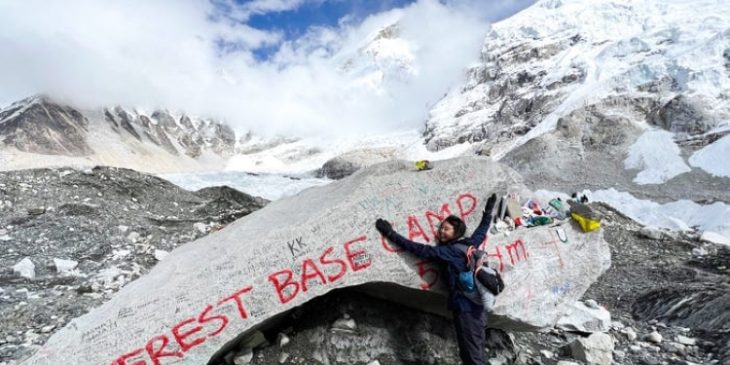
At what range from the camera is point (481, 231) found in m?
5.17

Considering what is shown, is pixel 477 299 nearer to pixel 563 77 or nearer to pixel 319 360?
pixel 319 360

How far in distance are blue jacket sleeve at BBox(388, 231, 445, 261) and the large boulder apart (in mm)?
133

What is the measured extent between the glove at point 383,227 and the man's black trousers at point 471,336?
3.48 feet

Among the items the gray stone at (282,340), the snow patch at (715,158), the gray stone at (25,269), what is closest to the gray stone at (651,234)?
the gray stone at (282,340)

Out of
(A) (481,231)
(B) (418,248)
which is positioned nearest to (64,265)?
(B) (418,248)

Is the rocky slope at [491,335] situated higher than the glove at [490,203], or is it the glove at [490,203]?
the glove at [490,203]

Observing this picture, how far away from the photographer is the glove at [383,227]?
5125 mm

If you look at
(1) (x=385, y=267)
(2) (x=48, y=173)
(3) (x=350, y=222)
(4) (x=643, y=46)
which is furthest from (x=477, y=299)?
(4) (x=643, y=46)

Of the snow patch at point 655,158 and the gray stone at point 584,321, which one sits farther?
the snow patch at point 655,158

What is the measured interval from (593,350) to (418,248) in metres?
2.72

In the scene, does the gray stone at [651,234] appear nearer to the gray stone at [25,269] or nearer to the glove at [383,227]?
the glove at [383,227]

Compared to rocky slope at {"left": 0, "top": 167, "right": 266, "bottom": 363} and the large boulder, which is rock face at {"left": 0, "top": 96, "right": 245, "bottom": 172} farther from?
the large boulder

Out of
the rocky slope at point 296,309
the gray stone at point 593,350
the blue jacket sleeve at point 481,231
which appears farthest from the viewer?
the gray stone at point 593,350

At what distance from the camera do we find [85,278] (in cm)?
834
